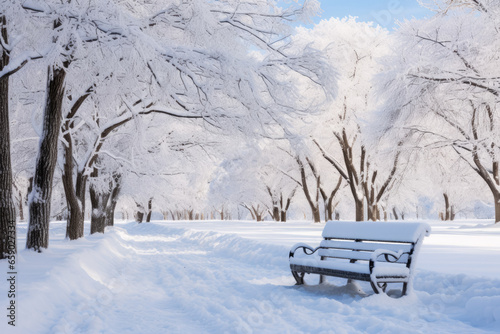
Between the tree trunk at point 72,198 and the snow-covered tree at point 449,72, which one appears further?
the snow-covered tree at point 449,72

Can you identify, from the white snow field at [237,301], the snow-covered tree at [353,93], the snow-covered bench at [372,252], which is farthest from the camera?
the snow-covered tree at [353,93]

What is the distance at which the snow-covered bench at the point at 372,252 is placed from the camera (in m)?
5.75

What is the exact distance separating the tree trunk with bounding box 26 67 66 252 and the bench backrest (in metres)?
5.99

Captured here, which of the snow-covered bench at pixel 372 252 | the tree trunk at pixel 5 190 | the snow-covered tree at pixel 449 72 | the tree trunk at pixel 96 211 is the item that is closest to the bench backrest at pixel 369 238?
the snow-covered bench at pixel 372 252

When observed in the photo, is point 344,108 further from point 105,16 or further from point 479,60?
point 105,16

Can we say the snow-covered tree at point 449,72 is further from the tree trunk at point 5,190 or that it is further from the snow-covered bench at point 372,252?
the tree trunk at point 5,190

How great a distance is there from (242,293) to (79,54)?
4323 mm

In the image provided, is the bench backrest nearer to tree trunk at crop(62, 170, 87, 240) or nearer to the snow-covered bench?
the snow-covered bench

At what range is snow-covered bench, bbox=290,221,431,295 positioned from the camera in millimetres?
5750

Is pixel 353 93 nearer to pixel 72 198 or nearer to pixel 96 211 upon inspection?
pixel 96 211

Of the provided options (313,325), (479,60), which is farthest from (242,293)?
(479,60)

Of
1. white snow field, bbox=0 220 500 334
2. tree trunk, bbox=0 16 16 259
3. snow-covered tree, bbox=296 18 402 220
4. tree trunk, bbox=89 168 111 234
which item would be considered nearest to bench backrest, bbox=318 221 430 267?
white snow field, bbox=0 220 500 334

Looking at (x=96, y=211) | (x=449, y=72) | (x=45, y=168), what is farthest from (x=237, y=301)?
(x=96, y=211)

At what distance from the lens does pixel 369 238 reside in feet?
21.5
